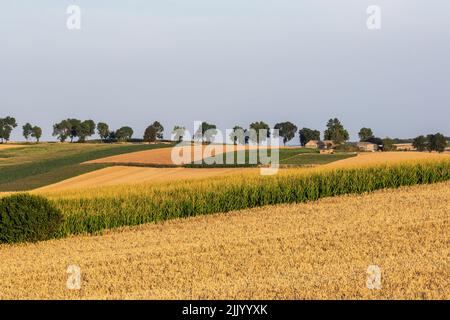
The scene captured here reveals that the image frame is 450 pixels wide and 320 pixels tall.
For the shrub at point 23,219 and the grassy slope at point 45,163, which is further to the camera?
the grassy slope at point 45,163

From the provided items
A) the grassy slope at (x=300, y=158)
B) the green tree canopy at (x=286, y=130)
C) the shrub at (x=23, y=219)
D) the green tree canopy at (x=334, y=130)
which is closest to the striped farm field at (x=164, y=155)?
the grassy slope at (x=300, y=158)

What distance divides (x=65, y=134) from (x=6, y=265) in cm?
10621

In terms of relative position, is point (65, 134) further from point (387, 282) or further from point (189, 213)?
point (387, 282)

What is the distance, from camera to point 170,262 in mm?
19406

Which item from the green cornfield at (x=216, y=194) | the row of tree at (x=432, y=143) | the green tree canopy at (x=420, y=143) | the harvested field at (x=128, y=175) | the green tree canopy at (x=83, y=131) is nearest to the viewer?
the green cornfield at (x=216, y=194)

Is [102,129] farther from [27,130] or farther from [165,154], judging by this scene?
[165,154]

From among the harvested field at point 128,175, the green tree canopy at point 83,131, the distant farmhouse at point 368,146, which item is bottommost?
the harvested field at point 128,175

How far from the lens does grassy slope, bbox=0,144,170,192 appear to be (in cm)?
6156

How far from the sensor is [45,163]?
75125mm

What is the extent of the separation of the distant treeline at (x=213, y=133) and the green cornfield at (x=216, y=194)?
1759 inches

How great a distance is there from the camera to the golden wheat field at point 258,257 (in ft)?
49.8

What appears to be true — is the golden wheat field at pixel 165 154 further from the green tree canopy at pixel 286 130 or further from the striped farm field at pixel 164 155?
the green tree canopy at pixel 286 130

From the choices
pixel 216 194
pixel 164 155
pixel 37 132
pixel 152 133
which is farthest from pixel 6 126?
pixel 216 194
